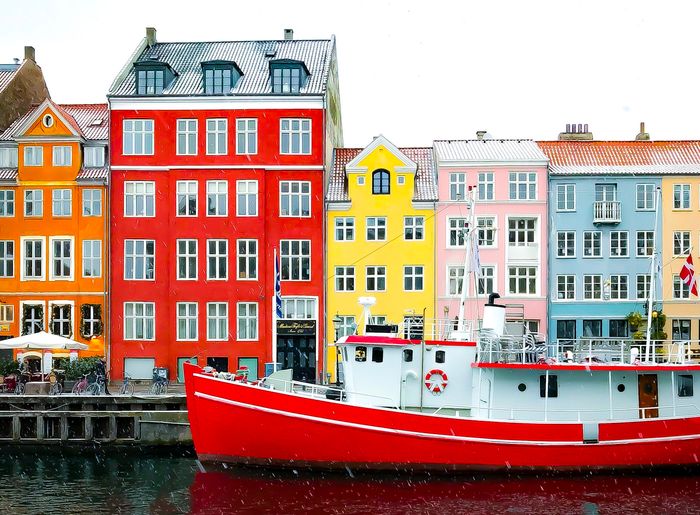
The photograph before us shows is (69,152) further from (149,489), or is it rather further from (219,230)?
(149,489)

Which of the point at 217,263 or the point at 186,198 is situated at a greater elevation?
the point at 186,198

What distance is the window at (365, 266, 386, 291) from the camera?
148ft

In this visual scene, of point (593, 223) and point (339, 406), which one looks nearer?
point (339, 406)

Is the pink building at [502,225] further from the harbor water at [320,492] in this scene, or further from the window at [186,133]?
the harbor water at [320,492]

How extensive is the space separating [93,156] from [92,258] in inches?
200

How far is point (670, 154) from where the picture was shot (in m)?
46.7

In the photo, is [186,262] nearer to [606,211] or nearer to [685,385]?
[606,211]

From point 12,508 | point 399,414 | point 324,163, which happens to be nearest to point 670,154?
point 324,163

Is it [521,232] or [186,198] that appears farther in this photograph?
[521,232]

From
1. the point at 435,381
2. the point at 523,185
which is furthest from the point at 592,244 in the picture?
the point at 435,381

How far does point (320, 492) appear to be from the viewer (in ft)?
87.8

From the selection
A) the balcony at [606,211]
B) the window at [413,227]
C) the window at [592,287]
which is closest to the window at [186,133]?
the window at [413,227]

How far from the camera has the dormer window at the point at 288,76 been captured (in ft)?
148

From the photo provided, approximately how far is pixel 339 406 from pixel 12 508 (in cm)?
922
